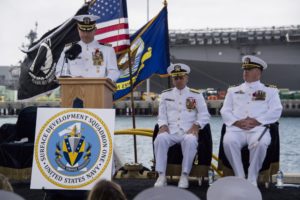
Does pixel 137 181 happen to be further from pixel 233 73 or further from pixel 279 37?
pixel 233 73

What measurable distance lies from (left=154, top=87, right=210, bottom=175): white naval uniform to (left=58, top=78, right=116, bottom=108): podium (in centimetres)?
132

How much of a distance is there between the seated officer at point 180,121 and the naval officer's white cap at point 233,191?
2.80 m

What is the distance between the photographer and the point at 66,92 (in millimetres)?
5641

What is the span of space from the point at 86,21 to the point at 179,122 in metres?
1.72

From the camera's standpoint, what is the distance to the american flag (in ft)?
27.2

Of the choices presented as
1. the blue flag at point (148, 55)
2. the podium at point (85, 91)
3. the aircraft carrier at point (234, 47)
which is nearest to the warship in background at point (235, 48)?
the aircraft carrier at point (234, 47)

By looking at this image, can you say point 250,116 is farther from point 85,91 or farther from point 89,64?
point 85,91

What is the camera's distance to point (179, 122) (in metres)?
6.96

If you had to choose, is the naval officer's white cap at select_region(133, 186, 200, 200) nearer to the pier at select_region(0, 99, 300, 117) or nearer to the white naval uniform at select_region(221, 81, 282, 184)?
the white naval uniform at select_region(221, 81, 282, 184)

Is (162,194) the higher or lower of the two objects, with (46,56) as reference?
lower

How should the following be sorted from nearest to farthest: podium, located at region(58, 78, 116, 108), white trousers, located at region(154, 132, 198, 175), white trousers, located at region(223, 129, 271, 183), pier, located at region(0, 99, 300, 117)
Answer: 1. podium, located at region(58, 78, 116, 108)
2. white trousers, located at region(223, 129, 271, 183)
3. white trousers, located at region(154, 132, 198, 175)
4. pier, located at region(0, 99, 300, 117)

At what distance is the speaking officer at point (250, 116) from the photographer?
6.37 meters

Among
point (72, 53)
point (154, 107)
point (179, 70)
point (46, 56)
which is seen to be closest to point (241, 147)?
point (179, 70)

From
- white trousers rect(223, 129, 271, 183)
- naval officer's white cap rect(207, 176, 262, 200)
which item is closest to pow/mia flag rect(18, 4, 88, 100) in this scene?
white trousers rect(223, 129, 271, 183)
